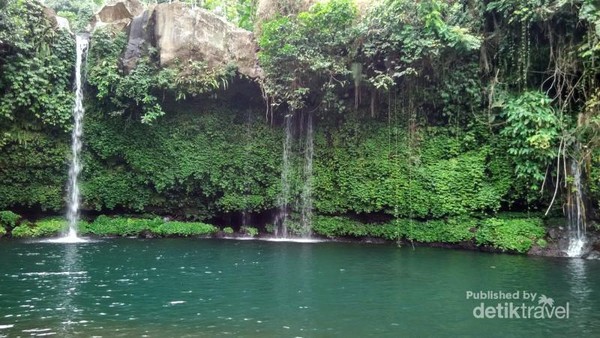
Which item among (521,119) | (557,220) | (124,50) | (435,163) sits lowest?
(557,220)

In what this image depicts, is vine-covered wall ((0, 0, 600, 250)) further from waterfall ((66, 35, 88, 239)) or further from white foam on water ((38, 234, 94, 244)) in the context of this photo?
white foam on water ((38, 234, 94, 244))

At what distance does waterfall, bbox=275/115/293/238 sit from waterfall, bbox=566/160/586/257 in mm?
9069

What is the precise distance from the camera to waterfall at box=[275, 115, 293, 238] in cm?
1683

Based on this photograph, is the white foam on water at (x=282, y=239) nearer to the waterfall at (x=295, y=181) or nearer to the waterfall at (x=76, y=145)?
the waterfall at (x=295, y=181)

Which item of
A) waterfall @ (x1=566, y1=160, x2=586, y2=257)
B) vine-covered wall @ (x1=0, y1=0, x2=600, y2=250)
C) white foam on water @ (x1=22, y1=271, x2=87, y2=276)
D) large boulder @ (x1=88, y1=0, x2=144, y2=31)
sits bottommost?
white foam on water @ (x1=22, y1=271, x2=87, y2=276)

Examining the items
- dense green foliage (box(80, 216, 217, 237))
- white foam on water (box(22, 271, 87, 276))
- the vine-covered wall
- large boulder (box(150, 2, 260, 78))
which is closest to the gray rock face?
the vine-covered wall

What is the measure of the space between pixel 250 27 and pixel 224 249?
11.6m

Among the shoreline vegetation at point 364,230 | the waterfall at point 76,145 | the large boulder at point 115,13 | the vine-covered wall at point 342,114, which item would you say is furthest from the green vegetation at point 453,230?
the large boulder at point 115,13

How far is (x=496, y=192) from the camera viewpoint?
45.1ft

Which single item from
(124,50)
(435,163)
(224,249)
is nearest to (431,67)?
(435,163)

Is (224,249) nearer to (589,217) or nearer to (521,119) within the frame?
(521,119)

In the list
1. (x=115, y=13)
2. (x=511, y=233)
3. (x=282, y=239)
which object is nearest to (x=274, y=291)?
(x=282, y=239)

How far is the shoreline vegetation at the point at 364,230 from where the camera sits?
13367mm

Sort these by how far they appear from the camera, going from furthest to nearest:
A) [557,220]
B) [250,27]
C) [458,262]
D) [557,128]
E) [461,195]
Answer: [250,27] < [461,195] < [557,220] < [557,128] < [458,262]
